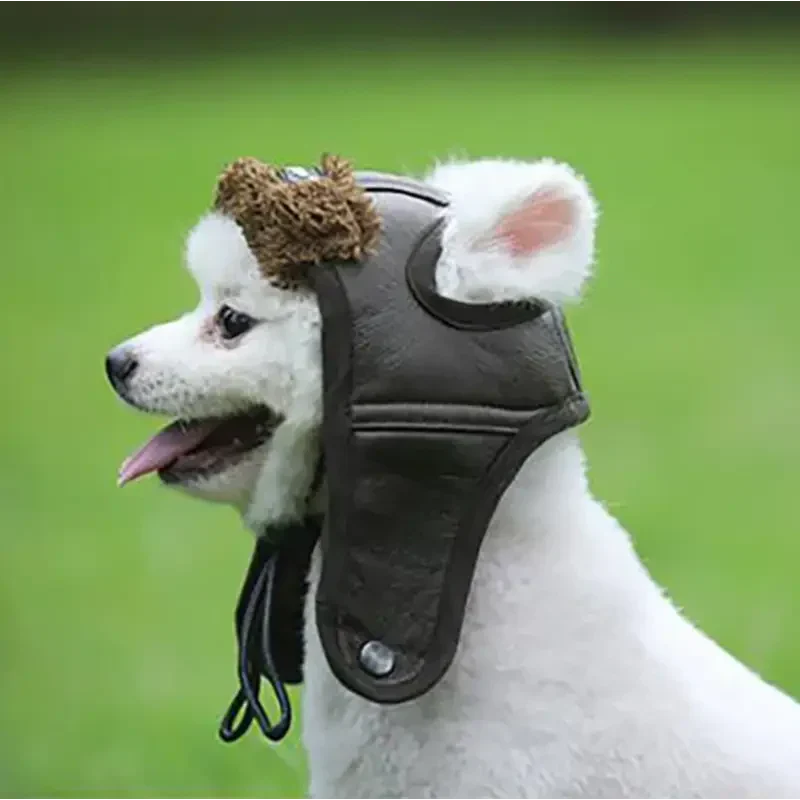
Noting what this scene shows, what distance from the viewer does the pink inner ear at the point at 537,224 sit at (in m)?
1.63

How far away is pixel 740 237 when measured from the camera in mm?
7309

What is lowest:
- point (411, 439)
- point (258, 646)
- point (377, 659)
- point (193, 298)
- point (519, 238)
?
point (193, 298)

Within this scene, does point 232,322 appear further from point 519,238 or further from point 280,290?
point 519,238

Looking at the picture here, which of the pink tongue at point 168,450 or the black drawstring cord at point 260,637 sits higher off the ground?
the pink tongue at point 168,450

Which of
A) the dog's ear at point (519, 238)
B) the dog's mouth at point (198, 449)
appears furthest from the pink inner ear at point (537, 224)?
the dog's mouth at point (198, 449)

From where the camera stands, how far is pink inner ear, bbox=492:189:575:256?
5.34ft

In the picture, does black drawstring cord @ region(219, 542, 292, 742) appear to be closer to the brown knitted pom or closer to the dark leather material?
the dark leather material

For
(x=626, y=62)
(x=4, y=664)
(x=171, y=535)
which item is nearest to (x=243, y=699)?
(x=4, y=664)

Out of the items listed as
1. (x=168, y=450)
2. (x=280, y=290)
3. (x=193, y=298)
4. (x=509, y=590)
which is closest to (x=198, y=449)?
(x=168, y=450)

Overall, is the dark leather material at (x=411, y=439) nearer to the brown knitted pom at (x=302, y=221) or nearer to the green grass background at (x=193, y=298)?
the brown knitted pom at (x=302, y=221)

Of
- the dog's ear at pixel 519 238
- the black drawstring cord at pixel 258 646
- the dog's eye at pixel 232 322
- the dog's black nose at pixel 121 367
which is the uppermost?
the dog's ear at pixel 519 238

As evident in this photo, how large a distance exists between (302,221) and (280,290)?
60mm

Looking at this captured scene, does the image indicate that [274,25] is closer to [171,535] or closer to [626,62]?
[626,62]

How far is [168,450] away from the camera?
5.55 ft
